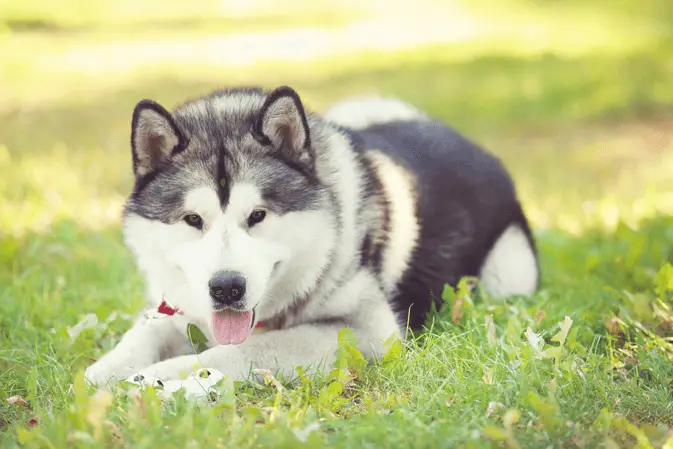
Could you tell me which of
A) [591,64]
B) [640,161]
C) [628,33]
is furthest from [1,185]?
[628,33]

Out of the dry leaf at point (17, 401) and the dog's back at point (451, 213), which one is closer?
the dry leaf at point (17, 401)

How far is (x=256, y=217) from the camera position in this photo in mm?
3061

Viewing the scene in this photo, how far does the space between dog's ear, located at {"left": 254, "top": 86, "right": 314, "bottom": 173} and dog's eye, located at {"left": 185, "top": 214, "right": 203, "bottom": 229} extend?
428mm

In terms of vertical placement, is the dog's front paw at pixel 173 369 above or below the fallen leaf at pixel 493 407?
above

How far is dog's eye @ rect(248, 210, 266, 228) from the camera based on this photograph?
305cm

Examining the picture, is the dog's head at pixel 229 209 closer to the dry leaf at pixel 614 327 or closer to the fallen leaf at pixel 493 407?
the fallen leaf at pixel 493 407

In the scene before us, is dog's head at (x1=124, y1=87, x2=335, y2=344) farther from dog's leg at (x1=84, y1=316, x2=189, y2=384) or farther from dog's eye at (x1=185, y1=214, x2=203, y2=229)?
dog's leg at (x1=84, y1=316, x2=189, y2=384)

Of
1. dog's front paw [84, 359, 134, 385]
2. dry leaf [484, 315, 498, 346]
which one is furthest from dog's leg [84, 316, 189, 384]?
dry leaf [484, 315, 498, 346]

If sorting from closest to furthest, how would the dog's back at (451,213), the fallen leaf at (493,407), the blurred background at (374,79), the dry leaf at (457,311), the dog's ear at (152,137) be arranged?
1. the fallen leaf at (493,407)
2. the dog's ear at (152,137)
3. the dry leaf at (457,311)
4. the dog's back at (451,213)
5. the blurred background at (374,79)

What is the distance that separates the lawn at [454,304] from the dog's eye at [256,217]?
636 mm

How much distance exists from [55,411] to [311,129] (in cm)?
158

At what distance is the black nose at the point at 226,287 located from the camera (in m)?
2.86

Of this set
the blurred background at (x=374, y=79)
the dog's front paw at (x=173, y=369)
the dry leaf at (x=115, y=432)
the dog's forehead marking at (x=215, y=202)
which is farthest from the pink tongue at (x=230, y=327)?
the blurred background at (x=374, y=79)

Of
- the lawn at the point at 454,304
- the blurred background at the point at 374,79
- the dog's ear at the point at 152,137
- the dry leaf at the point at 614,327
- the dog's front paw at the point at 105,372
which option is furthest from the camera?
the blurred background at the point at 374,79
